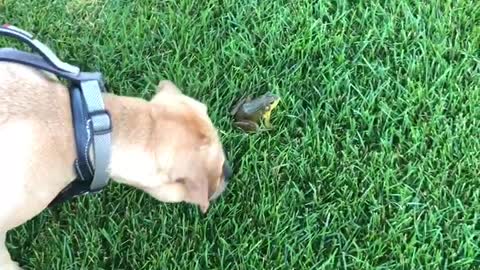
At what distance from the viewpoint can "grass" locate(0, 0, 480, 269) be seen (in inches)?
131

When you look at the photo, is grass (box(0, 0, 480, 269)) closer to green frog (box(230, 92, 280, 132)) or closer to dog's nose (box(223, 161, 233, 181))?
green frog (box(230, 92, 280, 132))

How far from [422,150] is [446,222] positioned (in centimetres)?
33

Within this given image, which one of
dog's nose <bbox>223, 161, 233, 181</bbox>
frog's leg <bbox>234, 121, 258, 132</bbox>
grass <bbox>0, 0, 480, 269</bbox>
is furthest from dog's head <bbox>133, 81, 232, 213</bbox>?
frog's leg <bbox>234, 121, 258, 132</bbox>

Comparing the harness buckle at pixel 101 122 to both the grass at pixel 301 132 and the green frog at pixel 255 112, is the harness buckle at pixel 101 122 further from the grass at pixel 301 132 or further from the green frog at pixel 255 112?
the green frog at pixel 255 112

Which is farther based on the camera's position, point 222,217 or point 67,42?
point 67,42

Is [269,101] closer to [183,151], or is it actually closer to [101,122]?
[183,151]

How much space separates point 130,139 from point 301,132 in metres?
0.97

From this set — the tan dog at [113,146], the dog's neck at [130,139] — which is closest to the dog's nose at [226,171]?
the tan dog at [113,146]

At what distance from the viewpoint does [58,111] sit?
2.75 meters

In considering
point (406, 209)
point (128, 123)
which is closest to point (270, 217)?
point (406, 209)

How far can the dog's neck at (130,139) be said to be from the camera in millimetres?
2834

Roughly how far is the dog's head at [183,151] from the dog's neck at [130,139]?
0.02 meters

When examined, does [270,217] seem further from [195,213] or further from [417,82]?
[417,82]

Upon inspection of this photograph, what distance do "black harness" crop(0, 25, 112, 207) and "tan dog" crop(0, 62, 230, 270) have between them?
3 cm
